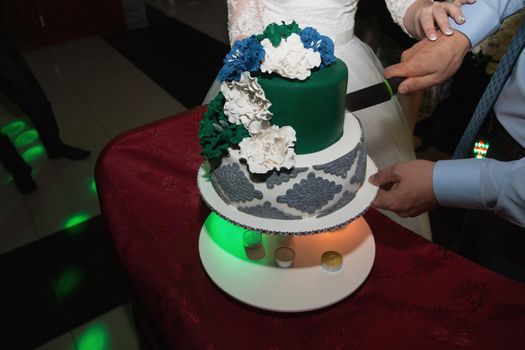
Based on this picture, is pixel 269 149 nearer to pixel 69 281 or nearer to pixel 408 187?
pixel 408 187

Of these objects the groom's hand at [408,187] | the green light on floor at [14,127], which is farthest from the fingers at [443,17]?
the green light on floor at [14,127]

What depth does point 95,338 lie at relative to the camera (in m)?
1.81

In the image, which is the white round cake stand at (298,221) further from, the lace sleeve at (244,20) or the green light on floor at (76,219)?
the green light on floor at (76,219)

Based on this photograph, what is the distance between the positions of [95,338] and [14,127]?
2.30 metres

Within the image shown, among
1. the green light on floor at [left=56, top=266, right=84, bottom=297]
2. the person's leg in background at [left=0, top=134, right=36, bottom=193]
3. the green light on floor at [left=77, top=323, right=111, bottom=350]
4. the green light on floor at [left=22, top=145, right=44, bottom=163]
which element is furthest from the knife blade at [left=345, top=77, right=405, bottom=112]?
the green light on floor at [left=22, top=145, right=44, bottom=163]

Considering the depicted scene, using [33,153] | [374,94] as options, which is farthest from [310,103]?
[33,153]

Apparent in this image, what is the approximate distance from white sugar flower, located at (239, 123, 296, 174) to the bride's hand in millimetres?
564

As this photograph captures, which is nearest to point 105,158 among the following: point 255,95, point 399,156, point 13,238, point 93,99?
point 255,95

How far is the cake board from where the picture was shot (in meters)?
0.89

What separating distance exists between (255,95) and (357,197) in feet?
1.18

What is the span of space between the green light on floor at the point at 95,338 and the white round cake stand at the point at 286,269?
1021 millimetres

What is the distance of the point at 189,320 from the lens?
3.06 ft

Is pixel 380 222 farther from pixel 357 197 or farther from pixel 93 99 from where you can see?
pixel 93 99

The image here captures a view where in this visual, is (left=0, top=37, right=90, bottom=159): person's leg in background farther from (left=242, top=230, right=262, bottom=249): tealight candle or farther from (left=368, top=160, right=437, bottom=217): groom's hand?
(left=368, top=160, right=437, bottom=217): groom's hand
